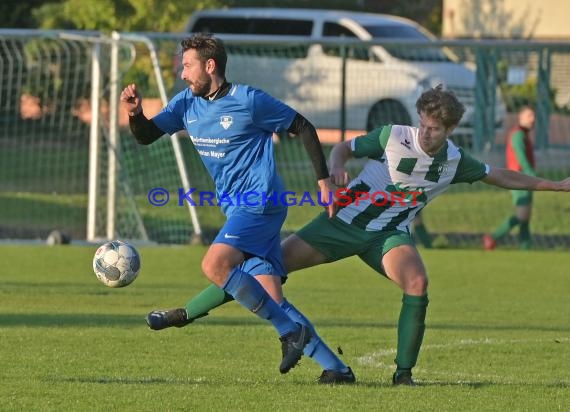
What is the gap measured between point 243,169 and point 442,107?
1103 millimetres

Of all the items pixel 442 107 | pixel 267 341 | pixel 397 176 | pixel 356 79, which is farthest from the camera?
pixel 356 79

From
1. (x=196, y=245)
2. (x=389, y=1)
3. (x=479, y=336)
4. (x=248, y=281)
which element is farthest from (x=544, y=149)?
(x=389, y=1)

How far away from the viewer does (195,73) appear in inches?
282

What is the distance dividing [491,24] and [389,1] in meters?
5.61

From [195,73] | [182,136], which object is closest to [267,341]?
[195,73]

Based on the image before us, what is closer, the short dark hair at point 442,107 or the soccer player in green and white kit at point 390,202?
the short dark hair at point 442,107

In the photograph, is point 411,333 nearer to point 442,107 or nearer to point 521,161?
point 442,107

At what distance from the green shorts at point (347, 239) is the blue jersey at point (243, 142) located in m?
0.36

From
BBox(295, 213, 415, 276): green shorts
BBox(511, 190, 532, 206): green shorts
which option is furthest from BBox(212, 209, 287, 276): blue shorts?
BBox(511, 190, 532, 206): green shorts

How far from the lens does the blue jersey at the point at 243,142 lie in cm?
720

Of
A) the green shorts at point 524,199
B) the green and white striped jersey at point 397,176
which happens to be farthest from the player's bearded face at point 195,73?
the green shorts at point 524,199

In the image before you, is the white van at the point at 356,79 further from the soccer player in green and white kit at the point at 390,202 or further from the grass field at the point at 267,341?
the soccer player in green and white kit at the point at 390,202

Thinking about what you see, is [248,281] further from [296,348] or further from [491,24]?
[491,24]

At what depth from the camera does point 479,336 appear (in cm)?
963
